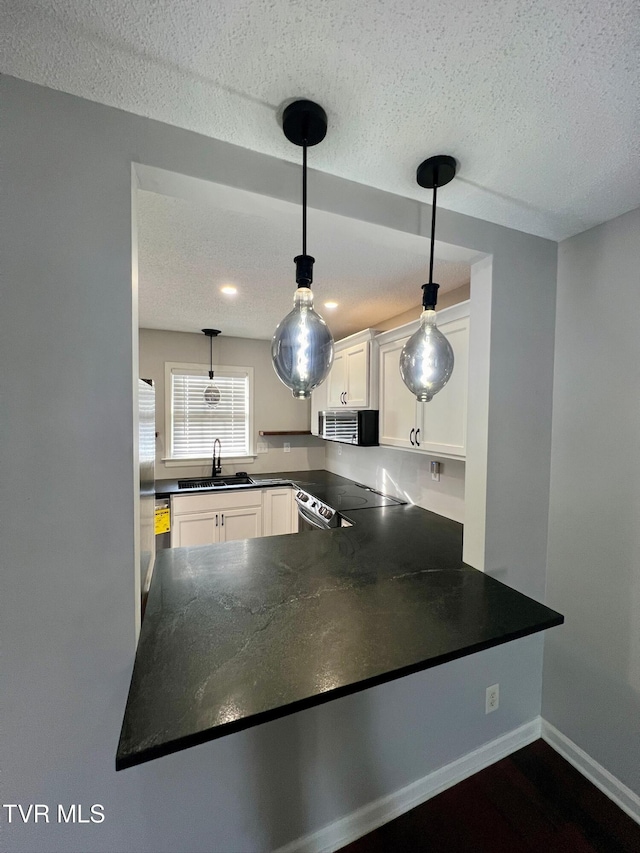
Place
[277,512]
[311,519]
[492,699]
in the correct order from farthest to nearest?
[277,512] → [311,519] → [492,699]

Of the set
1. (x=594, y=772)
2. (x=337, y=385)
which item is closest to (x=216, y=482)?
(x=337, y=385)

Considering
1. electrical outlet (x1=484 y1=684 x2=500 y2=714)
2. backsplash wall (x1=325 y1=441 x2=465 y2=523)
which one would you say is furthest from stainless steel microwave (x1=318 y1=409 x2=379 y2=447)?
electrical outlet (x1=484 y1=684 x2=500 y2=714)

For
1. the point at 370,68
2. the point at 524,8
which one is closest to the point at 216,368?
the point at 370,68

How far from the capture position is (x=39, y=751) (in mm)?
812

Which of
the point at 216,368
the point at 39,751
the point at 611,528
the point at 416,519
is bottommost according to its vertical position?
the point at 39,751

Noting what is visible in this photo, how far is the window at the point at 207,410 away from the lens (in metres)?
3.48

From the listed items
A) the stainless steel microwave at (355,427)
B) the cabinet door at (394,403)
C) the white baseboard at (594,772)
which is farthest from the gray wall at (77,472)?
the stainless steel microwave at (355,427)

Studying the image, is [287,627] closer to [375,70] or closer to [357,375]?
[375,70]

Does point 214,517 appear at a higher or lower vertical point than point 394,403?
lower

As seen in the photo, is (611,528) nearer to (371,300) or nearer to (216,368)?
(371,300)

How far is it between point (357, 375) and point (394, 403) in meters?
0.51

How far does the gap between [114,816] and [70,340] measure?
53.3 inches

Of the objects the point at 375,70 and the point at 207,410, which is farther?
the point at 207,410

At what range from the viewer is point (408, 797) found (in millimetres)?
1367
